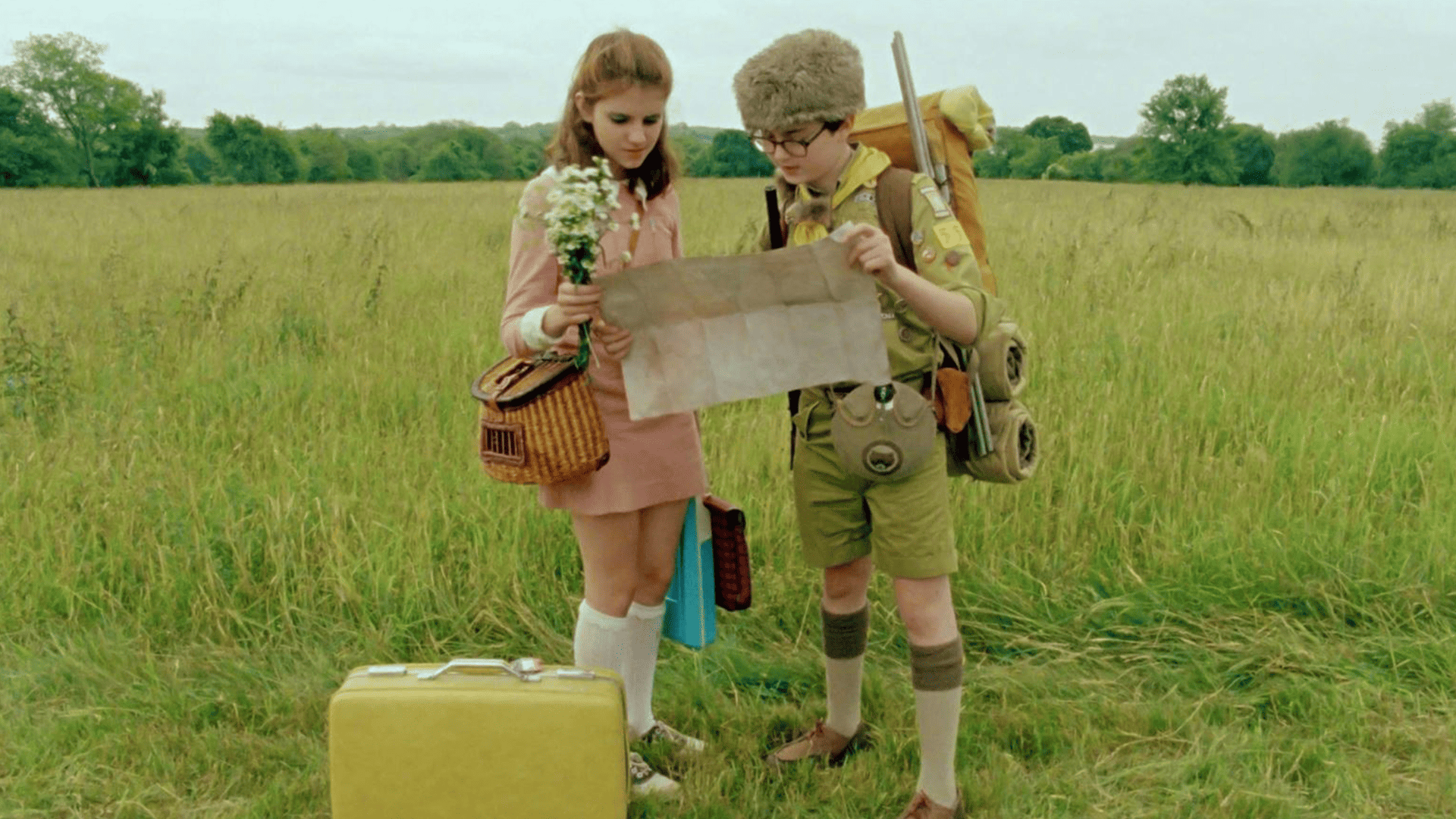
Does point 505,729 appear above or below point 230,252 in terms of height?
below

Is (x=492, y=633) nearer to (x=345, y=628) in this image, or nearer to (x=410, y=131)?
(x=345, y=628)

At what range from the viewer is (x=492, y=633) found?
3.71 meters

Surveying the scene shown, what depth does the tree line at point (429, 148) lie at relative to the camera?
240 feet

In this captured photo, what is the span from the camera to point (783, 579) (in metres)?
3.81

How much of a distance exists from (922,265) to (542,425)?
889 millimetres

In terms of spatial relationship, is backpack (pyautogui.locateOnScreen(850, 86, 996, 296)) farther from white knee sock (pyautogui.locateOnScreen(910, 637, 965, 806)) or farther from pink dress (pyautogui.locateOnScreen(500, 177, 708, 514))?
white knee sock (pyautogui.locateOnScreen(910, 637, 965, 806))

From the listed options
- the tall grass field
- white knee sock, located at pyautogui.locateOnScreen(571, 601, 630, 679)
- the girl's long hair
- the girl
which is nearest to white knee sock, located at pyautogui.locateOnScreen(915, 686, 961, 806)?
the tall grass field

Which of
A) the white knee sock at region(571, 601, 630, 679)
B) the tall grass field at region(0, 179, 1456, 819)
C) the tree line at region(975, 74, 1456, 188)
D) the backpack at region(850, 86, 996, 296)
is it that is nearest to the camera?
the backpack at region(850, 86, 996, 296)

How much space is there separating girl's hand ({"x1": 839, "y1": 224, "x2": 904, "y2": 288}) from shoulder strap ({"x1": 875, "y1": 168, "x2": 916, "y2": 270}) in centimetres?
22

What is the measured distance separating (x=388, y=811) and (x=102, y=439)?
2967 mm

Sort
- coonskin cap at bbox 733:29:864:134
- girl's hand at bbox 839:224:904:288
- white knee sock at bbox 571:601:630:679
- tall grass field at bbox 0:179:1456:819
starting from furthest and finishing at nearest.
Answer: tall grass field at bbox 0:179:1456:819 → white knee sock at bbox 571:601:630:679 → coonskin cap at bbox 733:29:864:134 → girl's hand at bbox 839:224:904:288

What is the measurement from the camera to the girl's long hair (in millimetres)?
2393

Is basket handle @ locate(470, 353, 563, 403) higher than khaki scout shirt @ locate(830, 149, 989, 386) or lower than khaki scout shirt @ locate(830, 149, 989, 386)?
lower

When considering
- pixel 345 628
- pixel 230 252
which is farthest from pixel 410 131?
pixel 345 628
